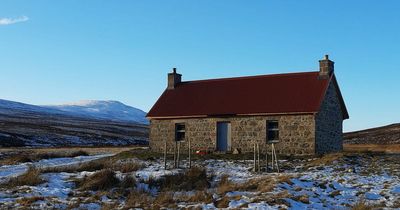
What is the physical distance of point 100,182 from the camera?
55.5 ft

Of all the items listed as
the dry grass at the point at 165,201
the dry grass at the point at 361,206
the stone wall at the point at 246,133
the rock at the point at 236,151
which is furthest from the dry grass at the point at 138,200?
the stone wall at the point at 246,133

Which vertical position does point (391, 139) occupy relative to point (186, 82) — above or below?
below

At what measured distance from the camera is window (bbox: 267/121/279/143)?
2848 centimetres

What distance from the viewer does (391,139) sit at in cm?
5616

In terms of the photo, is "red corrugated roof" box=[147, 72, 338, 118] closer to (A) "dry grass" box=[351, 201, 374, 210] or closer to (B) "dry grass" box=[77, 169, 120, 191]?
(B) "dry grass" box=[77, 169, 120, 191]

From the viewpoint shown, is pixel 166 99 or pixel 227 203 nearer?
pixel 227 203

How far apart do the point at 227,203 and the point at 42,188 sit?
21.3ft

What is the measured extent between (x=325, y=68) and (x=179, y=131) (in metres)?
9.96

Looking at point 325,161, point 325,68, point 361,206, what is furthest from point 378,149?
point 361,206

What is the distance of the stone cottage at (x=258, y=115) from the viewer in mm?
27875

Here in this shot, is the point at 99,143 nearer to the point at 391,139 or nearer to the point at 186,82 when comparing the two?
the point at 186,82

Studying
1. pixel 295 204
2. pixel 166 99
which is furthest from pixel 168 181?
pixel 166 99

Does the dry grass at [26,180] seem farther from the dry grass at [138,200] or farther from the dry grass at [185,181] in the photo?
the dry grass at [185,181]

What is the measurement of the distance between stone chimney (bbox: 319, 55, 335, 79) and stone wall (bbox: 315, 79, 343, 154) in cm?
65
